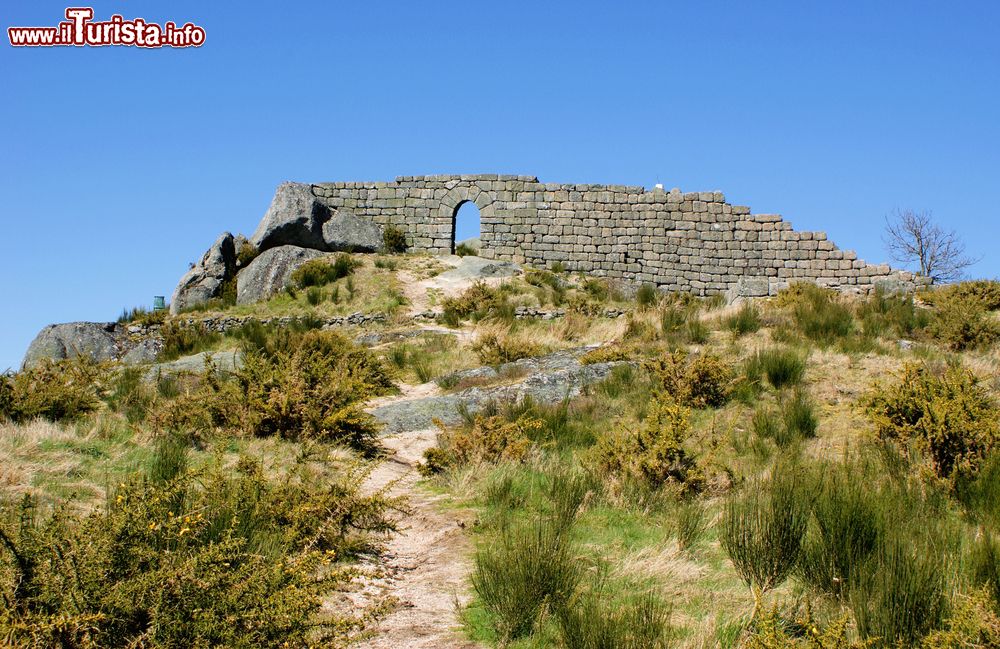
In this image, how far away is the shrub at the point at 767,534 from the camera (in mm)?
4633

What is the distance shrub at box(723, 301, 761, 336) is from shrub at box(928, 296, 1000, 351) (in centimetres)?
233

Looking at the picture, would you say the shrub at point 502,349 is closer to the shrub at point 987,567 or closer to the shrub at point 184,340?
the shrub at point 184,340

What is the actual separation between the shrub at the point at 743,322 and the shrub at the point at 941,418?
4.24 meters

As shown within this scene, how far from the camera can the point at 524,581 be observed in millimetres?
4340

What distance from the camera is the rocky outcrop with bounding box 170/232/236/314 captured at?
21188 millimetres

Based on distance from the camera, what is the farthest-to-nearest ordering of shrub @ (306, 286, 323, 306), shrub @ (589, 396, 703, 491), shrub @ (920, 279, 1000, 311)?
1. shrub @ (306, 286, 323, 306)
2. shrub @ (920, 279, 1000, 311)
3. shrub @ (589, 396, 703, 491)

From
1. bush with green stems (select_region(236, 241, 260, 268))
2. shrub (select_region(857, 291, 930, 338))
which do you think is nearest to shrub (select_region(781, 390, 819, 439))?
shrub (select_region(857, 291, 930, 338))

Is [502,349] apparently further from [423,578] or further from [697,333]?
[423,578]

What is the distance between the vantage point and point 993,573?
13.3ft

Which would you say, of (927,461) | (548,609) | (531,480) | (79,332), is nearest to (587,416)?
(531,480)

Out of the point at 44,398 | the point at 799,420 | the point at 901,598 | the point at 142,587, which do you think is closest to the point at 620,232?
the point at 799,420

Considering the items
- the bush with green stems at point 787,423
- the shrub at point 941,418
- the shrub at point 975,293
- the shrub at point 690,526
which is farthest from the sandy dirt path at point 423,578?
the shrub at point 975,293

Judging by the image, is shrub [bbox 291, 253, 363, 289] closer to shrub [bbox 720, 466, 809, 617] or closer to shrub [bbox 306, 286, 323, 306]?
shrub [bbox 306, 286, 323, 306]

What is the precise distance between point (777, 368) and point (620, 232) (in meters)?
12.3
